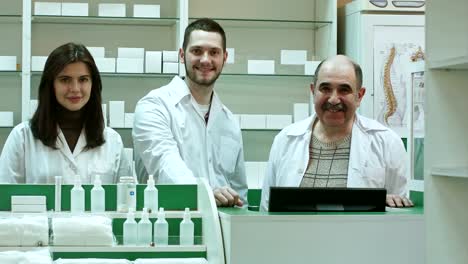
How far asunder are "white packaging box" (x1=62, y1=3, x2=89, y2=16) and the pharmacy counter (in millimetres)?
2802

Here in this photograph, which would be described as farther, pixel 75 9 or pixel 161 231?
pixel 75 9

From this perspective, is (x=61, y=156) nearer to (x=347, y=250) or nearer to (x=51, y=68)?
(x=51, y=68)

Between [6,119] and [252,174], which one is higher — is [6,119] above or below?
above

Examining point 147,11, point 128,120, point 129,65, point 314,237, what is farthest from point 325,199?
point 147,11

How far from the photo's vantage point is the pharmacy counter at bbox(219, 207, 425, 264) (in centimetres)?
259

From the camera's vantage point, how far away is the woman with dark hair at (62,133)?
324 centimetres

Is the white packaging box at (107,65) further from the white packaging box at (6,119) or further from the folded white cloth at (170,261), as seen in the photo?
the folded white cloth at (170,261)

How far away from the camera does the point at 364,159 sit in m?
3.42

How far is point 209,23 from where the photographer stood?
147 inches

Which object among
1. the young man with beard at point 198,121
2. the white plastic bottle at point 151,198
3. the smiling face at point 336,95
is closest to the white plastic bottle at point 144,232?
the white plastic bottle at point 151,198

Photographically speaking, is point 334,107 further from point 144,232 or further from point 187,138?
→ point 144,232

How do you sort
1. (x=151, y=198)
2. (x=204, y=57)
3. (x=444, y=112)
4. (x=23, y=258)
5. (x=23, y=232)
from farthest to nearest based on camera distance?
(x=204, y=57), (x=151, y=198), (x=444, y=112), (x=23, y=232), (x=23, y=258)

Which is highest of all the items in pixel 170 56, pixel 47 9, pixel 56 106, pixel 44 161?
pixel 47 9

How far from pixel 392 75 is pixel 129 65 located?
1637mm
